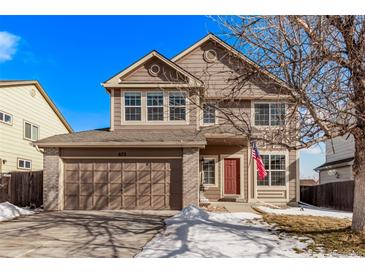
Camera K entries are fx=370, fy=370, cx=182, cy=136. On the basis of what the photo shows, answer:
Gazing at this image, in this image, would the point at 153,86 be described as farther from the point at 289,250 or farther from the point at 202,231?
the point at 289,250

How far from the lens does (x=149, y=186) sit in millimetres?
13938

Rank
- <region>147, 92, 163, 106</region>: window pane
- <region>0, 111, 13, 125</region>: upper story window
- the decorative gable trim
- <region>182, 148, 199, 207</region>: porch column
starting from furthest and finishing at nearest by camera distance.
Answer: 1. <region>0, 111, 13, 125</region>: upper story window
2. <region>147, 92, 163, 106</region>: window pane
3. the decorative gable trim
4. <region>182, 148, 199, 207</region>: porch column

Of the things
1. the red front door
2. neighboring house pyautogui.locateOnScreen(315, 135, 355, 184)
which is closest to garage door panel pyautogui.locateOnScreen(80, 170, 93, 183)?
the red front door

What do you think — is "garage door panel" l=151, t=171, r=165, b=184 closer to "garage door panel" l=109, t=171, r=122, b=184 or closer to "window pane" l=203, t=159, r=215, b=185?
"garage door panel" l=109, t=171, r=122, b=184

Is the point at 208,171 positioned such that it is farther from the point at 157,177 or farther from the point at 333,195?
the point at 333,195

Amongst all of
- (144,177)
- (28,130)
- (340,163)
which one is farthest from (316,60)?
(28,130)

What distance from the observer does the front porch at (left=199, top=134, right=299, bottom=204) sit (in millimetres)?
16703

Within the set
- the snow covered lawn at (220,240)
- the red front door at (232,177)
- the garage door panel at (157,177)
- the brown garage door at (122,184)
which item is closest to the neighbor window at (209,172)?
the red front door at (232,177)

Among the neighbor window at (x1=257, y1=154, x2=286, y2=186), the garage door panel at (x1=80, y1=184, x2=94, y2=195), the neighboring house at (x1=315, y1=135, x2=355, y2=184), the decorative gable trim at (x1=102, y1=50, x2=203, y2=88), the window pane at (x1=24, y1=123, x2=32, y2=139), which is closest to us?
the garage door panel at (x1=80, y1=184, x2=94, y2=195)

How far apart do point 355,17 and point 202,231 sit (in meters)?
6.01

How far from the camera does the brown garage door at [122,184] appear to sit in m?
13.9

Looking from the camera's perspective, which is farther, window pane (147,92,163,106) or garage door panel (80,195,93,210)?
window pane (147,92,163,106)

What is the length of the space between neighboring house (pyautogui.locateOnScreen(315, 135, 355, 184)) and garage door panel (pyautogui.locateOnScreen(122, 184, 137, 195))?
11.6 meters

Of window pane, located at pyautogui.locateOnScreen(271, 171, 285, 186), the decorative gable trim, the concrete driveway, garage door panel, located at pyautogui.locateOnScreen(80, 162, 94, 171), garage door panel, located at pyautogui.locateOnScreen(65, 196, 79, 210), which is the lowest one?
the concrete driveway
